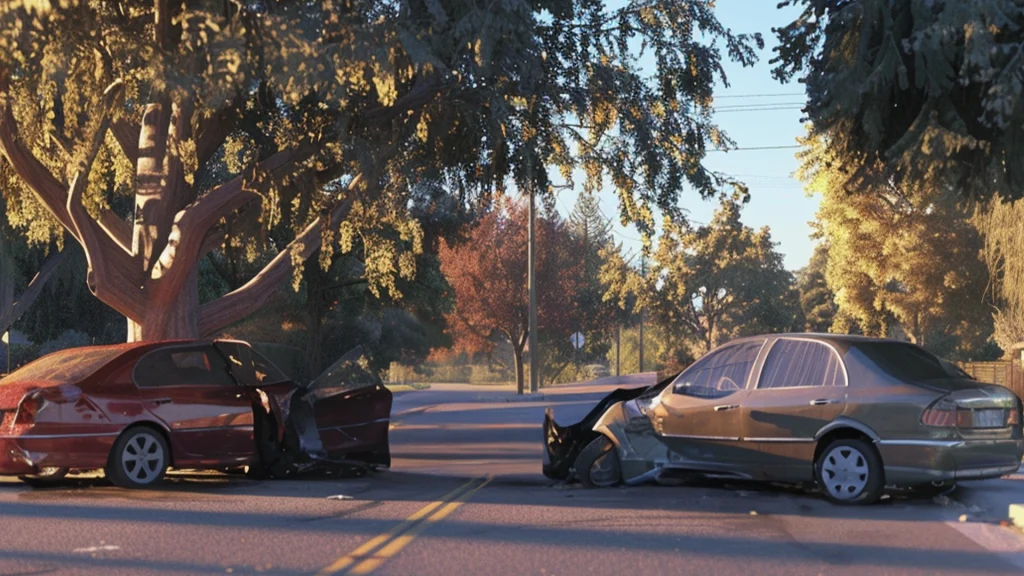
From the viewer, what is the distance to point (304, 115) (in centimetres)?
1817

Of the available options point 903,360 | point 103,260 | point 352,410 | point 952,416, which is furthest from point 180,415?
point 952,416

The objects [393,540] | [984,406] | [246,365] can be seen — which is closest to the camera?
[393,540]

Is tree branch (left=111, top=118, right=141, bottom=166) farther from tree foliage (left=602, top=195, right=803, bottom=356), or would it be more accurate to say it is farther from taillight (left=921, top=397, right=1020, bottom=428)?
tree foliage (left=602, top=195, right=803, bottom=356)

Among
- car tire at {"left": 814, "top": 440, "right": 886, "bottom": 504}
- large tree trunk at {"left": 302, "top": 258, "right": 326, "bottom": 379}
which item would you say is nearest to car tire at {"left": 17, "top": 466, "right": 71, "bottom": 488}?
car tire at {"left": 814, "top": 440, "right": 886, "bottom": 504}

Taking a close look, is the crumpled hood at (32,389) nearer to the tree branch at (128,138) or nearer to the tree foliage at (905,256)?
the tree branch at (128,138)

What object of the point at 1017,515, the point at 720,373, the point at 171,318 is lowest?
the point at 1017,515

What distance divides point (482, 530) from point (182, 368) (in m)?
5.10

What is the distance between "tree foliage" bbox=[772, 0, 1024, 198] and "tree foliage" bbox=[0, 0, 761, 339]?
11.1ft

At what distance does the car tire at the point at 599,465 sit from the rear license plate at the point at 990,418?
376 centimetres

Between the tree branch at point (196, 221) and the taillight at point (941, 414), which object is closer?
the taillight at point (941, 414)

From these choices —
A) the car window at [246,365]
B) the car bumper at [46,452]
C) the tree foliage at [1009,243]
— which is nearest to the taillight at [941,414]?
the car window at [246,365]

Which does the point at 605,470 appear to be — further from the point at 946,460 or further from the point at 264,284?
the point at 264,284

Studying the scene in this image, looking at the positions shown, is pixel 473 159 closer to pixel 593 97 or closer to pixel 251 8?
pixel 593 97

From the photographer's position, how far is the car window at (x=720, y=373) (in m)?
12.8
